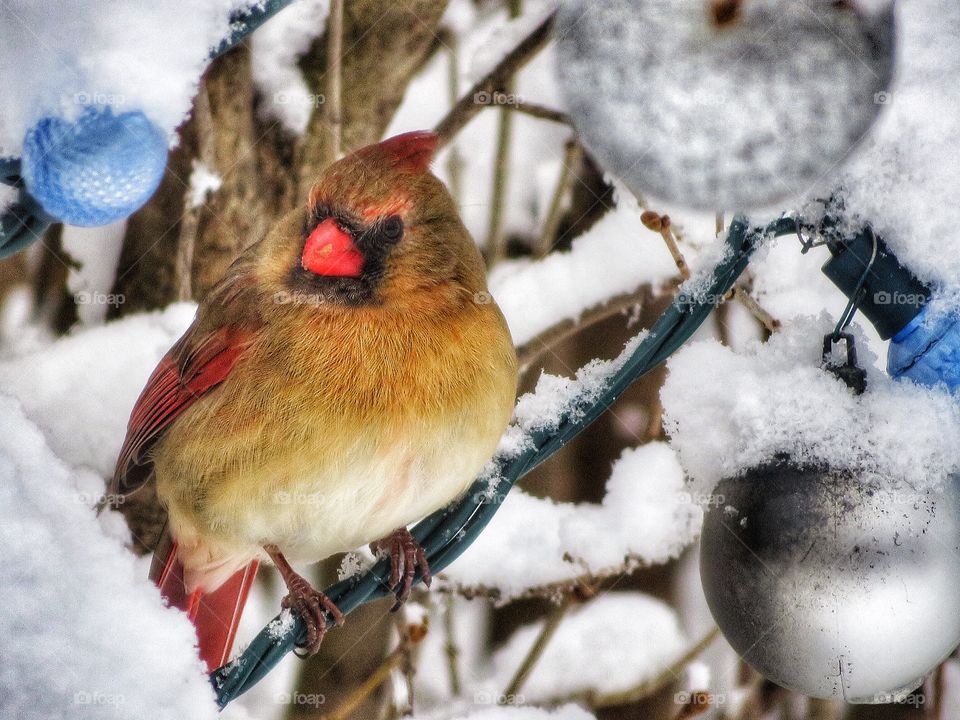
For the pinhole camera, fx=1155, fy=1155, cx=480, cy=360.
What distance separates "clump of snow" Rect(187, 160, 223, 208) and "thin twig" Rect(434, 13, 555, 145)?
590mm

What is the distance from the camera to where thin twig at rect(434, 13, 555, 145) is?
117 inches

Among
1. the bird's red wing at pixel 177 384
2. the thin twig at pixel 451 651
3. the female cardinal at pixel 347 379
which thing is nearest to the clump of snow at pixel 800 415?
the female cardinal at pixel 347 379

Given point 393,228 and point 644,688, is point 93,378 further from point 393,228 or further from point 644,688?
point 644,688

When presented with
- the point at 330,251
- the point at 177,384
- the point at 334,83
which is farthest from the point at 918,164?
the point at 334,83

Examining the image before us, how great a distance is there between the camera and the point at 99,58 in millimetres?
1737

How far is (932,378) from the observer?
5.67ft

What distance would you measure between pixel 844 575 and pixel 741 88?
0.68 metres

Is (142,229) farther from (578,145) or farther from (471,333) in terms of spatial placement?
(471,333)

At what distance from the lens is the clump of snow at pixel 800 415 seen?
163 cm

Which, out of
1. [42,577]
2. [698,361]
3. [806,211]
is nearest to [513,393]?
[698,361]

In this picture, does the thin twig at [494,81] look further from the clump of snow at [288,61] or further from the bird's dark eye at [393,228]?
the bird's dark eye at [393,228]

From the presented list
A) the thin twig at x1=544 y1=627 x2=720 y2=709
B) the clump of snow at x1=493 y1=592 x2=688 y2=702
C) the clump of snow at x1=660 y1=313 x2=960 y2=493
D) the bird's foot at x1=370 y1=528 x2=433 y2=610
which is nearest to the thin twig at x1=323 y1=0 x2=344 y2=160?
the bird's foot at x1=370 y1=528 x2=433 y2=610

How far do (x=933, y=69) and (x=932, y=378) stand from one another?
0.51 metres

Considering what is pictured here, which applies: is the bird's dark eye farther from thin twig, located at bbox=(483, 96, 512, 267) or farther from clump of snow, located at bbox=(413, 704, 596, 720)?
thin twig, located at bbox=(483, 96, 512, 267)
